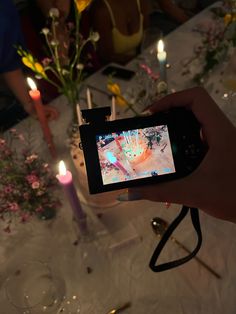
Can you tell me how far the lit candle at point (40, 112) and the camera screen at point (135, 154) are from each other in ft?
0.99

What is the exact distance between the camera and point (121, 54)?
1.74 metres

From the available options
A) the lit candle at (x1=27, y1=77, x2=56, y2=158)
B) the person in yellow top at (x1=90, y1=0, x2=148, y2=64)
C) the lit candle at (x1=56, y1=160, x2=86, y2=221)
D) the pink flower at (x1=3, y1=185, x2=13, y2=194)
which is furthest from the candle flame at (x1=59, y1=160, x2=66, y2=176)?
the person in yellow top at (x1=90, y1=0, x2=148, y2=64)

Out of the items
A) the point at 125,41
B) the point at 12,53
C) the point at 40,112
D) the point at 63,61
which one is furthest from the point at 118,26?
the point at 40,112

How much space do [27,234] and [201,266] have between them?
419 millimetres

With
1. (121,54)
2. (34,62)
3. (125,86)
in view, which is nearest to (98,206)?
(34,62)

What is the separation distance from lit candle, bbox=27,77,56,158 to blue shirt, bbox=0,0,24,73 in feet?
1.32

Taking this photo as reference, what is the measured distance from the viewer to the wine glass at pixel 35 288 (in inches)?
26.6

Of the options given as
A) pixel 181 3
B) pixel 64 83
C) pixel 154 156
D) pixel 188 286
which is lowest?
pixel 188 286

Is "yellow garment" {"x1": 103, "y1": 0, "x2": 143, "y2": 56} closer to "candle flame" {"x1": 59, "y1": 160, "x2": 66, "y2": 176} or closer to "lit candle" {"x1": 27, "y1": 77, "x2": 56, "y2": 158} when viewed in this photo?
"lit candle" {"x1": 27, "y1": 77, "x2": 56, "y2": 158}

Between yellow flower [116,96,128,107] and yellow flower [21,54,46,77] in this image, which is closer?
yellow flower [21,54,46,77]

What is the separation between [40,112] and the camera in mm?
857

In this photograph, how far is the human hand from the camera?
1.91 ft

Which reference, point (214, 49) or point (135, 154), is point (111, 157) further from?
point (214, 49)

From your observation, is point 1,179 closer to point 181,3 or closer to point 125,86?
point 125,86
